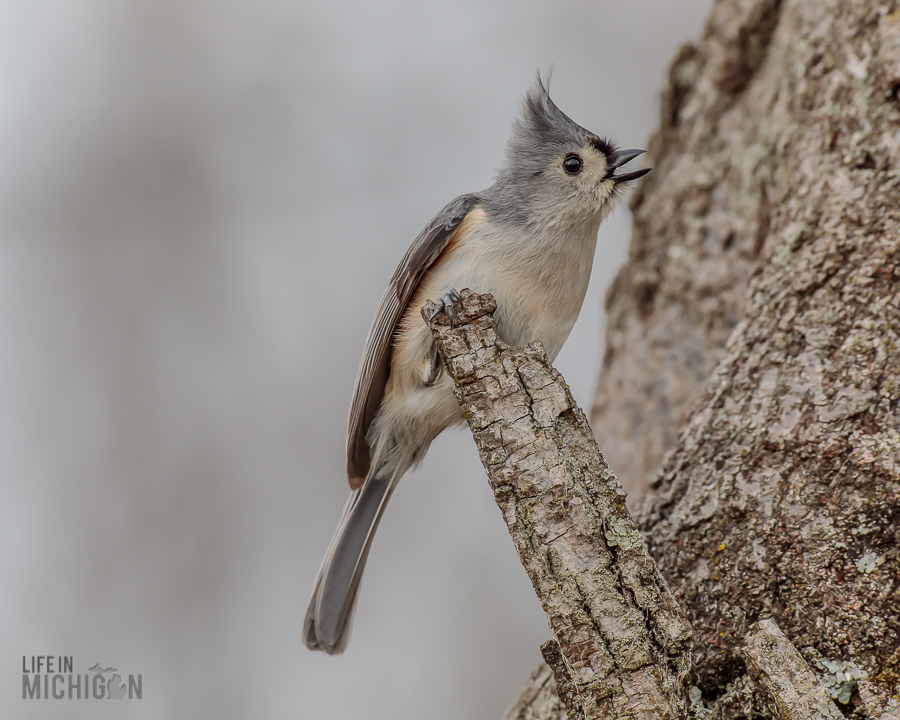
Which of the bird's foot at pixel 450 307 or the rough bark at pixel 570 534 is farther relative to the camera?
the bird's foot at pixel 450 307

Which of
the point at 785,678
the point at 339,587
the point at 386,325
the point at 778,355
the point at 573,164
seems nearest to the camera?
the point at 785,678

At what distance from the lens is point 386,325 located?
7.50 feet

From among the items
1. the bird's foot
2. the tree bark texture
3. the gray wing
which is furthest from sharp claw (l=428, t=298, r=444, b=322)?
the tree bark texture

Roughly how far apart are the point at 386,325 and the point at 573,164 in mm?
789

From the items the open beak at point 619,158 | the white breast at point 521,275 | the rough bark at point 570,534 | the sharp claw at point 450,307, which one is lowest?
the rough bark at point 570,534

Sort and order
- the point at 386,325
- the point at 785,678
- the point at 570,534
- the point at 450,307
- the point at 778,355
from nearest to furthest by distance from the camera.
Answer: the point at 785,678, the point at 570,534, the point at 450,307, the point at 778,355, the point at 386,325

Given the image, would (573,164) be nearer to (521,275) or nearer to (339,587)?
(521,275)

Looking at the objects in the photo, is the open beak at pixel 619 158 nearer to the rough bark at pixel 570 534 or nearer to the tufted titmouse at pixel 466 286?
the tufted titmouse at pixel 466 286

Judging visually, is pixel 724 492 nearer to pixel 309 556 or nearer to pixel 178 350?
pixel 309 556

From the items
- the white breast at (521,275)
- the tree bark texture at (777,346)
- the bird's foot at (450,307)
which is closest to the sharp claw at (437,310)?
the bird's foot at (450,307)

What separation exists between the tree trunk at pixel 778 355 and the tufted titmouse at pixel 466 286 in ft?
1.69

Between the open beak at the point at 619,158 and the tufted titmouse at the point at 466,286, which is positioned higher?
the open beak at the point at 619,158

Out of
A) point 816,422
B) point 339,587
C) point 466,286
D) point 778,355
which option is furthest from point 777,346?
point 339,587

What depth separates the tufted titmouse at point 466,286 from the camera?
6.99 feet
